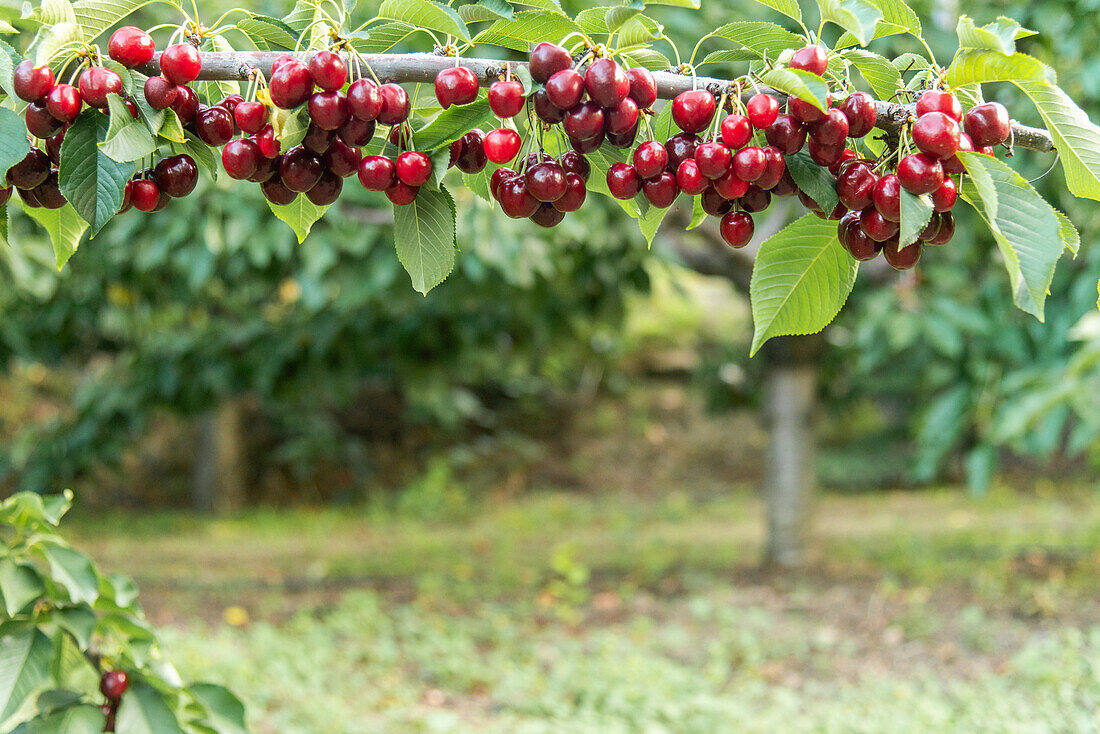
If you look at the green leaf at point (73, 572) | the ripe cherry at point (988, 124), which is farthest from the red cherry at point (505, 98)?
the green leaf at point (73, 572)

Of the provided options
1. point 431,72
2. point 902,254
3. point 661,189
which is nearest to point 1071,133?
point 902,254

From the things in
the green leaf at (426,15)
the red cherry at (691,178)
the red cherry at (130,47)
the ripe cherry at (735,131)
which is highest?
the green leaf at (426,15)

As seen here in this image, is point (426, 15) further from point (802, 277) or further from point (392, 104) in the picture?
point (802, 277)

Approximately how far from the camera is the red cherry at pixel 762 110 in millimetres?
871

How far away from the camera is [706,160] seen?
0.88 meters

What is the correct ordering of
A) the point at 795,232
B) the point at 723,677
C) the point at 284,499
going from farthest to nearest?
the point at 284,499
the point at 723,677
the point at 795,232

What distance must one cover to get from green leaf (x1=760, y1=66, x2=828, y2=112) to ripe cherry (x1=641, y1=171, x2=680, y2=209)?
151 millimetres

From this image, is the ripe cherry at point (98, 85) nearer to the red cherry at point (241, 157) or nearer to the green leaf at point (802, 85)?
the red cherry at point (241, 157)

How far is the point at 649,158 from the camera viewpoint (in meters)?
0.90

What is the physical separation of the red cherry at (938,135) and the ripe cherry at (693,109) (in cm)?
20

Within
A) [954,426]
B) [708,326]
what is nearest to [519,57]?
[954,426]

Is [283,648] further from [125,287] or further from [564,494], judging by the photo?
[564,494]

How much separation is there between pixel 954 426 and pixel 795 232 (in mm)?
2480

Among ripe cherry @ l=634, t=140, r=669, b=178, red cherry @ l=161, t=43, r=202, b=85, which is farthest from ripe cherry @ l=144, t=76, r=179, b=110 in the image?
ripe cherry @ l=634, t=140, r=669, b=178
